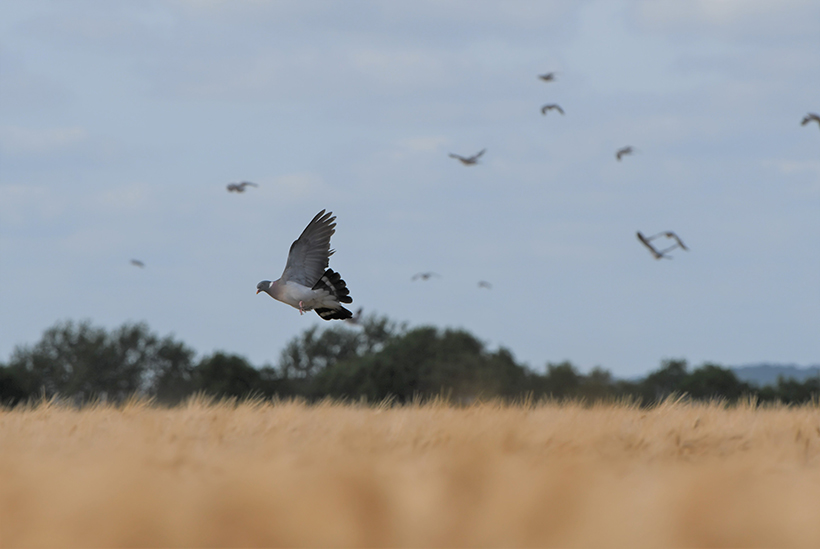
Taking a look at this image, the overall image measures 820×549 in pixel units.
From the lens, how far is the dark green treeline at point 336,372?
218ft

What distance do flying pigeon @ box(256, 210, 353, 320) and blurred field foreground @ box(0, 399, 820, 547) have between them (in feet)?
20.1

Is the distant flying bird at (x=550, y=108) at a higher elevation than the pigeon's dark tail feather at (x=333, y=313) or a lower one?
higher

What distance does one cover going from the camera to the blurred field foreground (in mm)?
5191

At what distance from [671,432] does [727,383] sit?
66.1m

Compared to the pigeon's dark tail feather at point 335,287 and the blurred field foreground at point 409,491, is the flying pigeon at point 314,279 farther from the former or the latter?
the blurred field foreground at point 409,491

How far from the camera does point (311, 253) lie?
14461mm

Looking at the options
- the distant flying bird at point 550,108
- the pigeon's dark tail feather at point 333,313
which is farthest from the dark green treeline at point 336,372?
the pigeon's dark tail feather at point 333,313

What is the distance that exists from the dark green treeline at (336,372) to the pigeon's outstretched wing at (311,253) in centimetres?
4334

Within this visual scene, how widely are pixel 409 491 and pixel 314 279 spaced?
30.4ft

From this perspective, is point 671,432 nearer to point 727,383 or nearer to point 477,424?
point 477,424

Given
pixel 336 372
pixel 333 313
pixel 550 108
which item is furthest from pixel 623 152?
pixel 336 372

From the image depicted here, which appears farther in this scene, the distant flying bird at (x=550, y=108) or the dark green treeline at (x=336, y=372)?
the dark green treeline at (x=336, y=372)

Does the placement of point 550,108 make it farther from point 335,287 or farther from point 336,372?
point 336,372

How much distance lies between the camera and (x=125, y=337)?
269 ft
